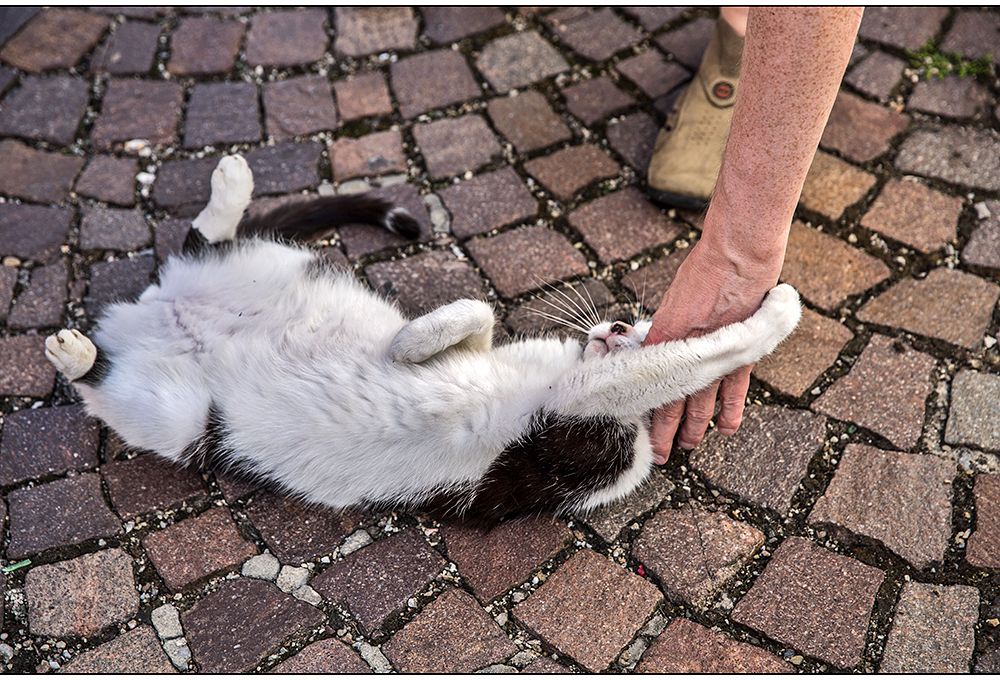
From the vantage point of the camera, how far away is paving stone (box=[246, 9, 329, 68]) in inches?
138

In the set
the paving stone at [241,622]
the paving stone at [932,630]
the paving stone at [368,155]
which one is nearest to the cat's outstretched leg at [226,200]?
the paving stone at [368,155]

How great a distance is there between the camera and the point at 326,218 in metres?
2.90

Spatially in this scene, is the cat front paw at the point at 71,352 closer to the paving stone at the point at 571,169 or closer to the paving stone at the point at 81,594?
the paving stone at the point at 81,594

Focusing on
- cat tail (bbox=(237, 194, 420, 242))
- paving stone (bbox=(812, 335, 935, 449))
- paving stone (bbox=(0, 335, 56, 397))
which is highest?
cat tail (bbox=(237, 194, 420, 242))

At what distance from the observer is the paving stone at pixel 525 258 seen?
289cm

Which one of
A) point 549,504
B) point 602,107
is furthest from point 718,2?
point 549,504

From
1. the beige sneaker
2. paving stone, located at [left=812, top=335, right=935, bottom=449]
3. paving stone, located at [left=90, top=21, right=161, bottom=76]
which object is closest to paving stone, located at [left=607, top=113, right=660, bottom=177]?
the beige sneaker

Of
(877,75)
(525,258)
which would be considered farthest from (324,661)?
(877,75)

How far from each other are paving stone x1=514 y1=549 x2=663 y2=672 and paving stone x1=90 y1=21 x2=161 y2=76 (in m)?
3.02

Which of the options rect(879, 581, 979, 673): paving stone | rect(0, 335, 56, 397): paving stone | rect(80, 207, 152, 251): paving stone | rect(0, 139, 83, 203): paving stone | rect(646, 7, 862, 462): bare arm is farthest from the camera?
rect(0, 139, 83, 203): paving stone

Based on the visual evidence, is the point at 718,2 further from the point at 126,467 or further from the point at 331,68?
the point at 126,467

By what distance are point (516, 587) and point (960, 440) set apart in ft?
5.26

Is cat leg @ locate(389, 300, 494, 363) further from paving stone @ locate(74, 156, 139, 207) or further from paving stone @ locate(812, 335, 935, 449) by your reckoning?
paving stone @ locate(74, 156, 139, 207)

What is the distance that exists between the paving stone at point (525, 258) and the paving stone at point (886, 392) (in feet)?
3.49
